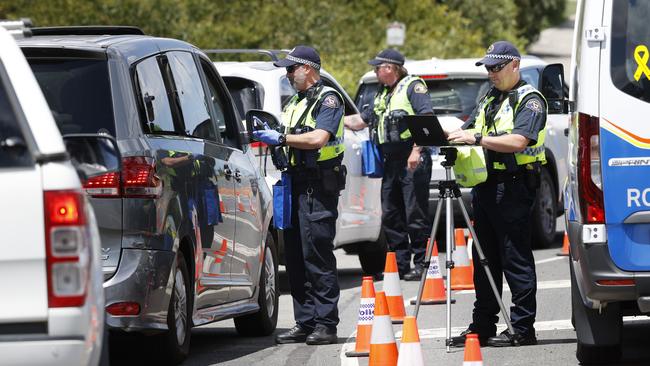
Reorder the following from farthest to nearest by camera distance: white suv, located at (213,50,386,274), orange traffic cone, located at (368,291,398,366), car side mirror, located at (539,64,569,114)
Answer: white suv, located at (213,50,386,274) → car side mirror, located at (539,64,569,114) → orange traffic cone, located at (368,291,398,366)

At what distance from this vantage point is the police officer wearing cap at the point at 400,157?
43.7ft

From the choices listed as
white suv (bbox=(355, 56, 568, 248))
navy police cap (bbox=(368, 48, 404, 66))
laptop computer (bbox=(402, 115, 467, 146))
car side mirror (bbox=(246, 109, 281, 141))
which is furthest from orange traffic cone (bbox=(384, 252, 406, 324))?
white suv (bbox=(355, 56, 568, 248))

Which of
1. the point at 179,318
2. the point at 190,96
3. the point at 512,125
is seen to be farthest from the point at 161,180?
the point at 512,125

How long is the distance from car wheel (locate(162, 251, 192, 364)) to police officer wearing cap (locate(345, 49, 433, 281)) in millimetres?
4838

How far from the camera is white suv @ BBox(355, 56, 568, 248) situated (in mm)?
15250

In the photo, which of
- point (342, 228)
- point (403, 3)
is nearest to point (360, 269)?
point (342, 228)

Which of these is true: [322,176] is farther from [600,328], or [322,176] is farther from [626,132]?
[626,132]

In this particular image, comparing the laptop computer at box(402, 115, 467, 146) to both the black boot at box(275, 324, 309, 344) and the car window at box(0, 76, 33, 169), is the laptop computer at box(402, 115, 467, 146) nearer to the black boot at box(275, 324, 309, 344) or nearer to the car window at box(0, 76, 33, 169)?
the black boot at box(275, 324, 309, 344)

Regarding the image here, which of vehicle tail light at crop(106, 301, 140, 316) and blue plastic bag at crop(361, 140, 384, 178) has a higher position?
vehicle tail light at crop(106, 301, 140, 316)

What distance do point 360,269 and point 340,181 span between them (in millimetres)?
5154

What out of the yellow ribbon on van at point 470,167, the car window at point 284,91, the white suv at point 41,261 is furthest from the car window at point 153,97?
the car window at point 284,91

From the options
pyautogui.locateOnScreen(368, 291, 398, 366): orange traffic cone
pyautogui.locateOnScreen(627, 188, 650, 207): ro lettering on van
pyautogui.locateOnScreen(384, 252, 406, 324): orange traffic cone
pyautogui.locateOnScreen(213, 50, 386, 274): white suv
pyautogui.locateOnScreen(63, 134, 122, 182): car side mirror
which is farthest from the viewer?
pyautogui.locateOnScreen(213, 50, 386, 274): white suv

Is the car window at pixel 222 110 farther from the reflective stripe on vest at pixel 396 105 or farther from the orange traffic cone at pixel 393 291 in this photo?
the reflective stripe on vest at pixel 396 105

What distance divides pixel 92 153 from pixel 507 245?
3933 mm
